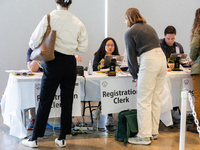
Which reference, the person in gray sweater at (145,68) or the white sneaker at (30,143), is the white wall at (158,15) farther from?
the white sneaker at (30,143)

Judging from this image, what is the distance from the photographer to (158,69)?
95.7 inches

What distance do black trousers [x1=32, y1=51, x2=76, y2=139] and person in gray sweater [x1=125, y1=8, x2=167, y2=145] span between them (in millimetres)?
661

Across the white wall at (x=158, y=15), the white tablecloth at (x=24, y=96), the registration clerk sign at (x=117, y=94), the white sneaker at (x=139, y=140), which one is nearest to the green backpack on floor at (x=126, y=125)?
the white sneaker at (x=139, y=140)

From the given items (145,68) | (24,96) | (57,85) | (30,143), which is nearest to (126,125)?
(145,68)

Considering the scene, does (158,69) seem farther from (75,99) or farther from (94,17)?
(94,17)

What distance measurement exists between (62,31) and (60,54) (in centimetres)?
21

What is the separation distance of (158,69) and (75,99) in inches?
39.1

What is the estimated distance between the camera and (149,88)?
8.05ft

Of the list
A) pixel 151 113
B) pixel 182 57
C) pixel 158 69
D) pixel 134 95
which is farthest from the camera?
pixel 182 57

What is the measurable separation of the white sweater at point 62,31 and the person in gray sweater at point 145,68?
580 millimetres

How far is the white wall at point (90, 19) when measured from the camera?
438cm

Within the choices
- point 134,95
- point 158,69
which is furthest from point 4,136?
point 158,69

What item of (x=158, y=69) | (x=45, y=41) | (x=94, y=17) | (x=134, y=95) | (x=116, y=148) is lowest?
(x=116, y=148)

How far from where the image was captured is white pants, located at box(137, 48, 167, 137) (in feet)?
7.95
